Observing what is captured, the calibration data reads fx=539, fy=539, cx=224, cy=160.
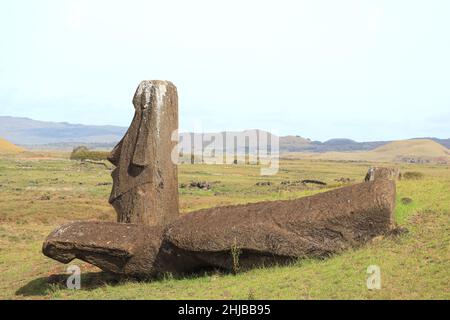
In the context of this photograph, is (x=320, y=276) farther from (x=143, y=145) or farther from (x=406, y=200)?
(x=406, y=200)

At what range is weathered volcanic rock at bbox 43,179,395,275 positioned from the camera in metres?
12.8

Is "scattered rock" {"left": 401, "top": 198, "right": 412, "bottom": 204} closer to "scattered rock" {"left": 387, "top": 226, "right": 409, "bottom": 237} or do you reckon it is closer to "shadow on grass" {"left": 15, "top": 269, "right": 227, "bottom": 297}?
"scattered rock" {"left": 387, "top": 226, "right": 409, "bottom": 237}

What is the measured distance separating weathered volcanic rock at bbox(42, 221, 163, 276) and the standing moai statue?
1451 mm

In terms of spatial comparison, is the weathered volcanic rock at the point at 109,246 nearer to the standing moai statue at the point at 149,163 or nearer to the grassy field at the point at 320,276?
the grassy field at the point at 320,276

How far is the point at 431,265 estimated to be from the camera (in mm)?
11297

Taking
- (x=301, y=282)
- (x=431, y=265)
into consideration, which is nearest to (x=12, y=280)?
(x=301, y=282)

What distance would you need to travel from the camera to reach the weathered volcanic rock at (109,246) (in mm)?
13773

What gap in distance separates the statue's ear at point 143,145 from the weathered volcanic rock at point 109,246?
2.28 metres

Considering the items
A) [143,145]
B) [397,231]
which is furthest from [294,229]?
[143,145]

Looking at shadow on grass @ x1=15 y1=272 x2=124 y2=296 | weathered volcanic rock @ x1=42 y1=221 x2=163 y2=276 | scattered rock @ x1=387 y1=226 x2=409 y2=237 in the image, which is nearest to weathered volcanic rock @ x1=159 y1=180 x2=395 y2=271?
scattered rock @ x1=387 y1=226 x2=409 y2=237

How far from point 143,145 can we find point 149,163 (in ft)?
1.82
